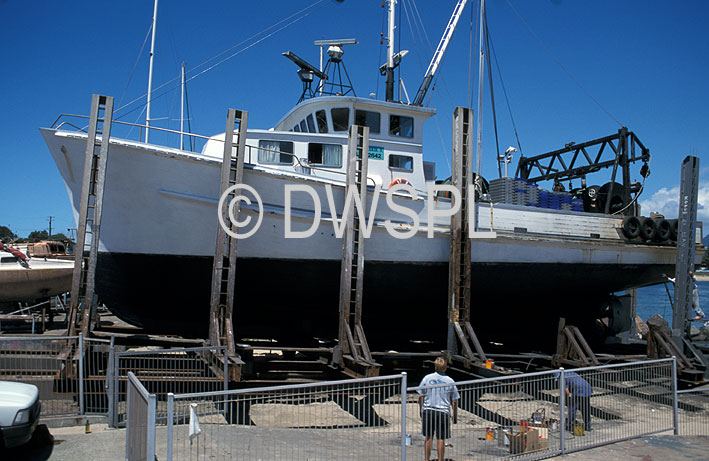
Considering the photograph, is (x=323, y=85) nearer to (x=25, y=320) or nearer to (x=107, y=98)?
(x=107, y=98)

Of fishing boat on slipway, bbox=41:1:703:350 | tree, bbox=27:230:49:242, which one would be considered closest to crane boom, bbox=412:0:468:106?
fishing boat on slipway, bbox=41:1:703:350

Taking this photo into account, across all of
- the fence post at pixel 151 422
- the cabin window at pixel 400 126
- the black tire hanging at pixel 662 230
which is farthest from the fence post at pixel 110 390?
the black tire hanging at pixel 662 230

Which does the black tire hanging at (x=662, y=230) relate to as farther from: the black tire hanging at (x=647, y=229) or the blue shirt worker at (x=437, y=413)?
the blue shirt worker at (x=437, y=413)

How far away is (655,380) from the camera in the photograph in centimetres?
757

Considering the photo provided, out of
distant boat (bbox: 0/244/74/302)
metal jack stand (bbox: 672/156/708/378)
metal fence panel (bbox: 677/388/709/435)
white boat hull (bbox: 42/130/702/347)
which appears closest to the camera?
metal fence panel (bbox: 677/388/709/435)

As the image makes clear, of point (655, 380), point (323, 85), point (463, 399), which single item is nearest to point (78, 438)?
point (463, 399)

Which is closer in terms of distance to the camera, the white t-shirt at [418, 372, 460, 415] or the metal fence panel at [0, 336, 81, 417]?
the white t-shirt at [418, 372, 460, 415]

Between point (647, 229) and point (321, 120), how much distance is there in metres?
8.96

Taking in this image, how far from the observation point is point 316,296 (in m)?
11.4

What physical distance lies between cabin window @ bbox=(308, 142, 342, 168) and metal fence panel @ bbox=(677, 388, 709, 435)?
792 cm

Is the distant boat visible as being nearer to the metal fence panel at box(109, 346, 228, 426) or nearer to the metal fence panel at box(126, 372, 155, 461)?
the metal fence panel at box(109, 346, 228, 426)

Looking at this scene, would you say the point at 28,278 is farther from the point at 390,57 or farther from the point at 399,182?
the point at 390,57

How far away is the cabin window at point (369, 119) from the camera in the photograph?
514 inches

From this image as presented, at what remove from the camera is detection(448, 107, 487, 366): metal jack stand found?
35.1ft
